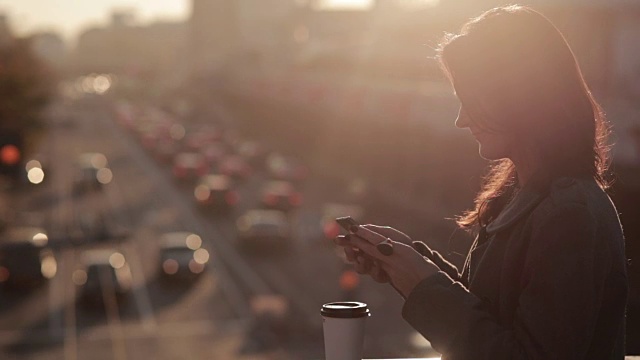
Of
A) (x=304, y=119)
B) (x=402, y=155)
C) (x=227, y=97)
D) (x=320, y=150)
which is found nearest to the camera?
(x=402, y=155)

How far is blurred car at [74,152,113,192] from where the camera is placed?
6956 centimetres

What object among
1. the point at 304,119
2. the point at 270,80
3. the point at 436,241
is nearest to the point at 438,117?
the point at 436,241

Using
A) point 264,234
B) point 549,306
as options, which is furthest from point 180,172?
point 549,306

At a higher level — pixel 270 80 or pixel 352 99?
pixel 352 99

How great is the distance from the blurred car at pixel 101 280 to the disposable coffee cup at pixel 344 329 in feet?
120

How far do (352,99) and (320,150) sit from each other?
8.80 m

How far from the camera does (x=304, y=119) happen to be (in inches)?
3344

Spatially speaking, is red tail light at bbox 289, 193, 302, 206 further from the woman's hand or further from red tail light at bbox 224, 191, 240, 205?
the woman's hand

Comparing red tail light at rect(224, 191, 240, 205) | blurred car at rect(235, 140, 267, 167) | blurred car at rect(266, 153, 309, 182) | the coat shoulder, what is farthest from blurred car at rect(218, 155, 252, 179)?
the coat shoulder

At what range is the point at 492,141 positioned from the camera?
3184 mm

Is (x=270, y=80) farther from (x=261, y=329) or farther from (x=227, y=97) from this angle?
(x=261, y=329)

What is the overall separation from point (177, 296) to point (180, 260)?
251 centimetres

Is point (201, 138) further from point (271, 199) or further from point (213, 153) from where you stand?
point (271, 199)

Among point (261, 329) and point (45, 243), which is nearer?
point (261, 329)
